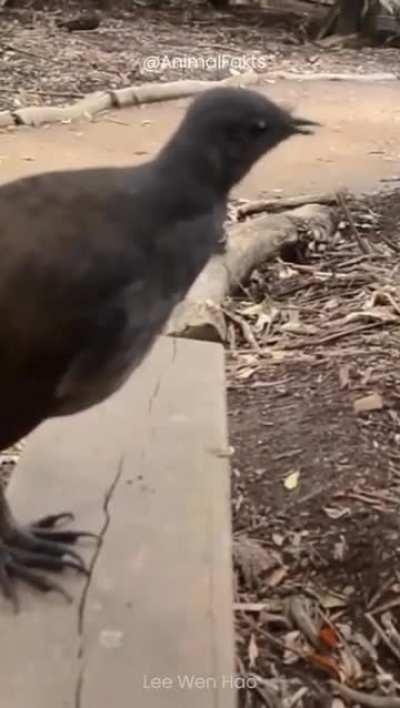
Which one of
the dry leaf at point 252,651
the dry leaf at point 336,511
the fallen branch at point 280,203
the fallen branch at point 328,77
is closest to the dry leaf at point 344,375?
the dry leaf at point 336,511

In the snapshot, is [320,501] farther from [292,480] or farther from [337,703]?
[337,703]

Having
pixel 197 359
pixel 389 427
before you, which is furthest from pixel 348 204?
pixel 197 359

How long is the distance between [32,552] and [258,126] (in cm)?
91

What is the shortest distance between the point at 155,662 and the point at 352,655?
38.0 inches

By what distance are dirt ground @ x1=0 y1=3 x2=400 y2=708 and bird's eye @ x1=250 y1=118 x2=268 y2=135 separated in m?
1.27

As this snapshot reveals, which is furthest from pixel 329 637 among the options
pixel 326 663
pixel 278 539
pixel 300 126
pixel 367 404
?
pixel 300 126

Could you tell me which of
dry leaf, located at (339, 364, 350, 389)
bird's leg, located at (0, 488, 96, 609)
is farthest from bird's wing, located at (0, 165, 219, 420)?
dry leaf, located at (339, 364, 350, 389)

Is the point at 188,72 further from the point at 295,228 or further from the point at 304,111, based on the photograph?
the point at 295,228

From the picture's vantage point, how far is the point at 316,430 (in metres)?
3.76

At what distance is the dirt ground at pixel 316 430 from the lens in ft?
10.1

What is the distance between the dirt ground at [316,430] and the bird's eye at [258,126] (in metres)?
1.27

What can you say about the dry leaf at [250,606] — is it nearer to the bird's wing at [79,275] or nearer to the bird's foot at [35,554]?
the bird's foot at [35,554]

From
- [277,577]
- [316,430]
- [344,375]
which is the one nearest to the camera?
[277,577]

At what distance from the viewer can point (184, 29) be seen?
13.3 meters
